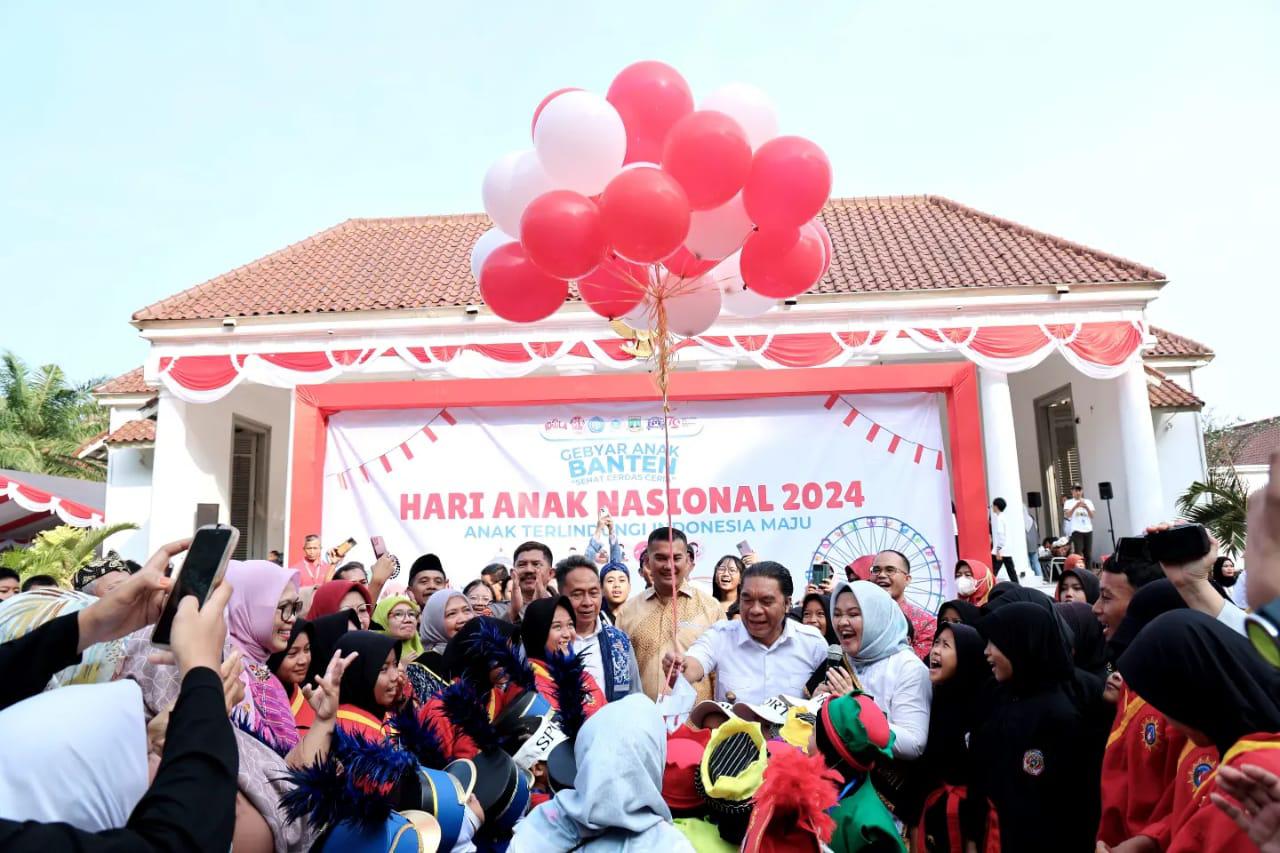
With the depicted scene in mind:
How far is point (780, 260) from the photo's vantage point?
15.0 ft

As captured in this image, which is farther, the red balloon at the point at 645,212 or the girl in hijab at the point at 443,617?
the girl in hijab at the point at 443,617

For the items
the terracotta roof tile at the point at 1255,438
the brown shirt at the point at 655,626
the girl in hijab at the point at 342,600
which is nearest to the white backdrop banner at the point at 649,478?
the brown shirt at the point at 655,626

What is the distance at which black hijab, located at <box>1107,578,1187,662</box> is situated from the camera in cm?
288

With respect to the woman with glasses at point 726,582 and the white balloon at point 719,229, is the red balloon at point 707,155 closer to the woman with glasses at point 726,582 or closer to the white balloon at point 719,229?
the white balloon at point 719,229

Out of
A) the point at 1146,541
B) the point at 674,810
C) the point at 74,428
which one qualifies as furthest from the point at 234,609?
the point at 74,428

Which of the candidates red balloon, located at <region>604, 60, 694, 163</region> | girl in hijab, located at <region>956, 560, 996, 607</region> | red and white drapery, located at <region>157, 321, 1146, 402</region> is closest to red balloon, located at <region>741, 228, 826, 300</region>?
red balloon, located at <region>604, 60, 694, 163</region>

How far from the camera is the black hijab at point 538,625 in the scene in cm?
354

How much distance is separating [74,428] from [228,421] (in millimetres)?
13242

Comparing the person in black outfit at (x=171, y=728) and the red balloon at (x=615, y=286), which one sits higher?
the red balloon at (x=615, y=286)

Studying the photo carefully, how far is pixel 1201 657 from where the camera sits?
1.90 meters

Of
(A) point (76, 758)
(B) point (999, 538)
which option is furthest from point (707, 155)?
(B) point (999, 538)

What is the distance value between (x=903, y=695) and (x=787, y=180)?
7.56 ft

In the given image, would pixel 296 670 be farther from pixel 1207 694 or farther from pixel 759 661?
pixel 1207 694

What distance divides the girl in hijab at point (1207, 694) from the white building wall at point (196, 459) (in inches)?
468
